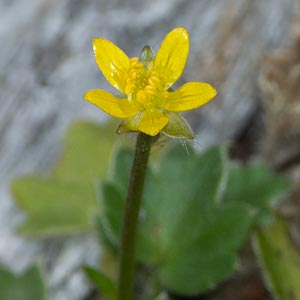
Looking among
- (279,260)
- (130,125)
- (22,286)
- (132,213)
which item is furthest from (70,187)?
(130,125)

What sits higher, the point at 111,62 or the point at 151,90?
the point at 111,62

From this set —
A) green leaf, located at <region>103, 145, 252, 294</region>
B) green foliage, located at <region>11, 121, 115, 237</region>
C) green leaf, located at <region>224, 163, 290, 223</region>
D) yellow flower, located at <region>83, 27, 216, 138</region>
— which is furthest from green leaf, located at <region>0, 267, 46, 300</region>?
yellow flower, located at <region>83, 27, 216, 138</region>

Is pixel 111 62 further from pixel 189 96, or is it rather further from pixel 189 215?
pixel 189 215

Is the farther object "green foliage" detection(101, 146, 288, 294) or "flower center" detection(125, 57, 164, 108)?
"green foliage" detection(101, 146, 288, 294)

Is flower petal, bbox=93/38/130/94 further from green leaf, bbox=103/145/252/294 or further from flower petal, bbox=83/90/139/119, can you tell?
green leaf, bbox=103/145/252/294

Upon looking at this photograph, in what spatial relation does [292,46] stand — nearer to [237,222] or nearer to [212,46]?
[212,46]

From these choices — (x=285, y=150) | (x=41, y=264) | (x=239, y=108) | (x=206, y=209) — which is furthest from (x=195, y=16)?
(x=41, y=264)

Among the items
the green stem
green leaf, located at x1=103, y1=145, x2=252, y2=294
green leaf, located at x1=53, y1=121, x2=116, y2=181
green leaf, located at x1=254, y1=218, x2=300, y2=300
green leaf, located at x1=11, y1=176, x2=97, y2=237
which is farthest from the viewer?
green leaf, located at x1=53, y1=121, x2=116, y2=181
